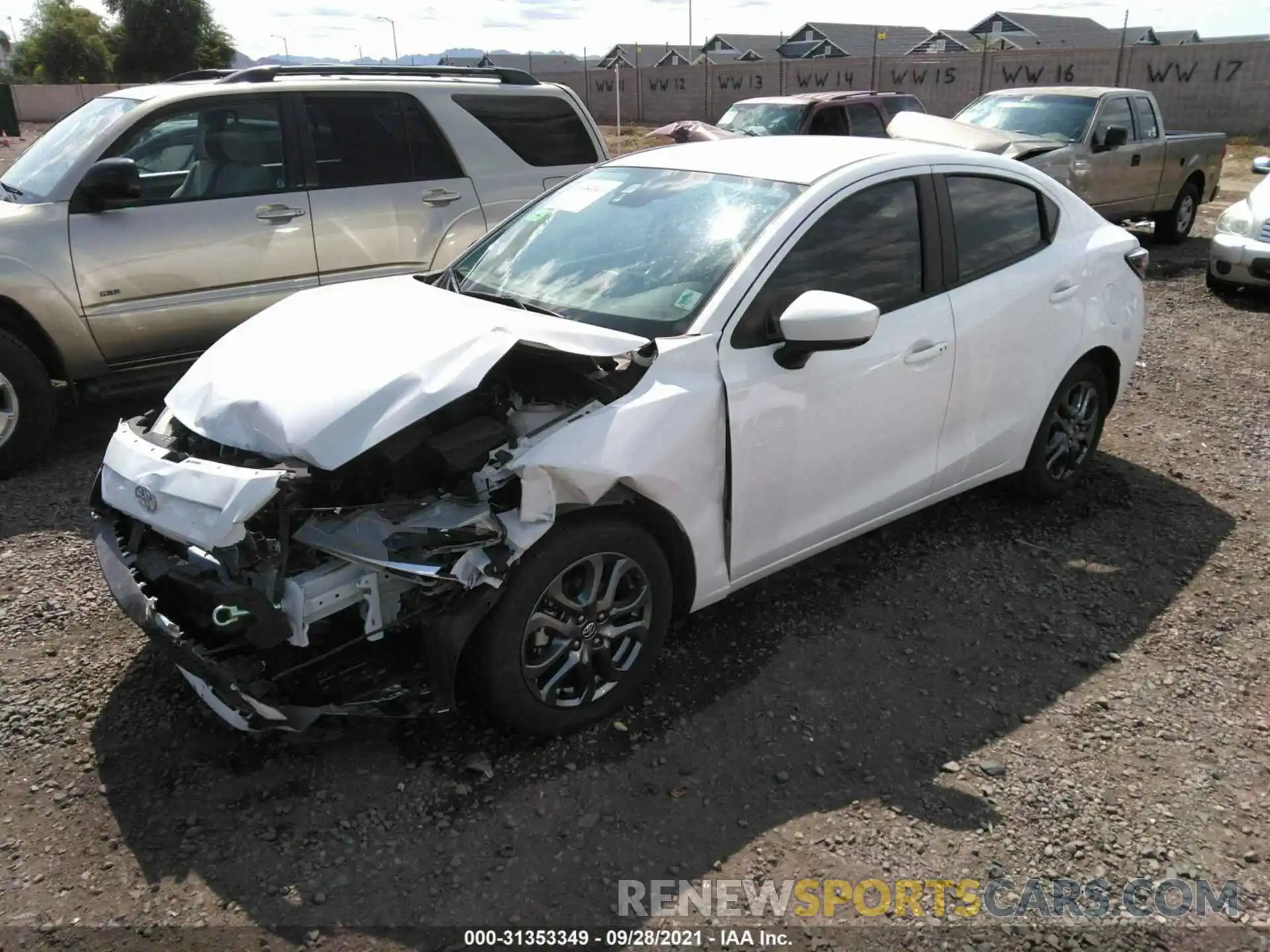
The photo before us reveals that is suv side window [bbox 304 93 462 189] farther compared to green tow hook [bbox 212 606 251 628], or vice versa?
suv side window [bbox 304 93 462 189]

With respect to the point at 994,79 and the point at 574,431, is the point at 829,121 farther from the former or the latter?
the point at 994,79

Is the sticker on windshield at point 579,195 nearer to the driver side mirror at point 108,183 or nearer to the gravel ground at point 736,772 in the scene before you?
the gravel ground at point 736,772

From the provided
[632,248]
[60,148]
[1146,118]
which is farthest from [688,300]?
[1146,118]

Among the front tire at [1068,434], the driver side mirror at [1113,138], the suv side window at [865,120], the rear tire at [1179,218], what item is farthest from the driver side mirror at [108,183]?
the rear tire at [1179,218]

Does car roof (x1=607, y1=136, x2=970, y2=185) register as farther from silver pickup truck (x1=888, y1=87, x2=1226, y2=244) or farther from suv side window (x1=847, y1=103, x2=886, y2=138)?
suv side window (x1=847, y1=103, x2=886, y2=138)

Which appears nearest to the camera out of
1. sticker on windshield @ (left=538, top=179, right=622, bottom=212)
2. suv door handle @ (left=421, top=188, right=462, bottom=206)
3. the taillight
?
sticker on windshield @ (left=538, top=179, right=622, bottom=212)

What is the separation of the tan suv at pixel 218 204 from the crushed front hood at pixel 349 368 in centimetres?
227

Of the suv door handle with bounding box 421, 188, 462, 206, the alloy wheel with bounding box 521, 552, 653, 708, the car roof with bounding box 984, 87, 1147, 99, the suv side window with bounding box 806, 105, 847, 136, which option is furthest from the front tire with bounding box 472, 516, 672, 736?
the car roof with bounding box 984, 87, 1147, 99

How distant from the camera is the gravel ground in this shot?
2.63 metres

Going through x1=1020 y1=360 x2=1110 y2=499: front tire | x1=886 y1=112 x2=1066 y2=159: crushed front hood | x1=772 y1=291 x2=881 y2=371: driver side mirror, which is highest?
x1=886 y1=112 x2=1066 y2=159: crushed front hood

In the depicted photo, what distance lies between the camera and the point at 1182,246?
12531 millimetres

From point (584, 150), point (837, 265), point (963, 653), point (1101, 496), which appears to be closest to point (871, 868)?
point (963, 653)

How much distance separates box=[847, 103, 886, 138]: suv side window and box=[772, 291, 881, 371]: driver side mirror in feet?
33.4

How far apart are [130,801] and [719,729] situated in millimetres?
1842
